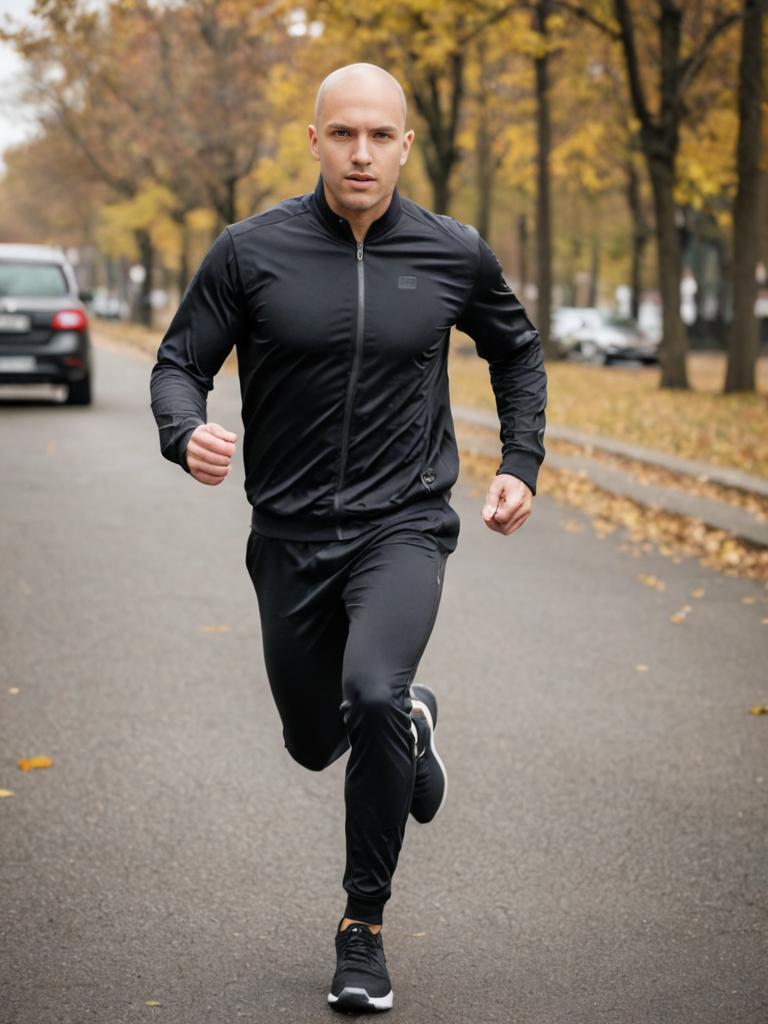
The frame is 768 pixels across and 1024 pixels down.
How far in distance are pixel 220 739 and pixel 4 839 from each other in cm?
124

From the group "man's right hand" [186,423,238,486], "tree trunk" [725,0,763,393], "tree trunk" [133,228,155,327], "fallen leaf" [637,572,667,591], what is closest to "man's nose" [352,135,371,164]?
"man's right hand" [186,423,238,486]

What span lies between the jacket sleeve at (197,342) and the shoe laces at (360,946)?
112cm

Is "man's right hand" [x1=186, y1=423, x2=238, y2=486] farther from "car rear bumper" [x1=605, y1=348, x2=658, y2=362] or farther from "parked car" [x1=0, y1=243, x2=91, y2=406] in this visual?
"car rear bumper" [x1=605, y1=348, x2=658, y2=362]

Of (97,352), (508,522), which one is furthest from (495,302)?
(97,352)

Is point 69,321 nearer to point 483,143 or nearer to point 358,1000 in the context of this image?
point 358,1000

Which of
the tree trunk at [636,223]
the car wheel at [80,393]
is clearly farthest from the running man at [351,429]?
the tree trunk at [636,223]

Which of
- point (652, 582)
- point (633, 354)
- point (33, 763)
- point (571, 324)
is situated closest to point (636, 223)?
point (633, 354)

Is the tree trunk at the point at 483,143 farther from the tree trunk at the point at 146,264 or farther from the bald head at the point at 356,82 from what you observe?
the bald head at the point at 356,82

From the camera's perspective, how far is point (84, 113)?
55062 millimetres

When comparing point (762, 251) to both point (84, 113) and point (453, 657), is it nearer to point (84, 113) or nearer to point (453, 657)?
point (84, 113)

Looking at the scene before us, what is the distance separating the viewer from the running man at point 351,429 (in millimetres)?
3590

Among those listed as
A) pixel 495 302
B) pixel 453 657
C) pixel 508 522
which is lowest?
pixel 453 657

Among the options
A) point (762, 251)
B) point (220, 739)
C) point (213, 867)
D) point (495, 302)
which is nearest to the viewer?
point (495, 302)

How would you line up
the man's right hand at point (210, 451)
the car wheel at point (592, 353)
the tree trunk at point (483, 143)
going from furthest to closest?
the car wheel at point (592, 353), the tree trunk at point (483, 143), the man's right hand at point (210, 451)
